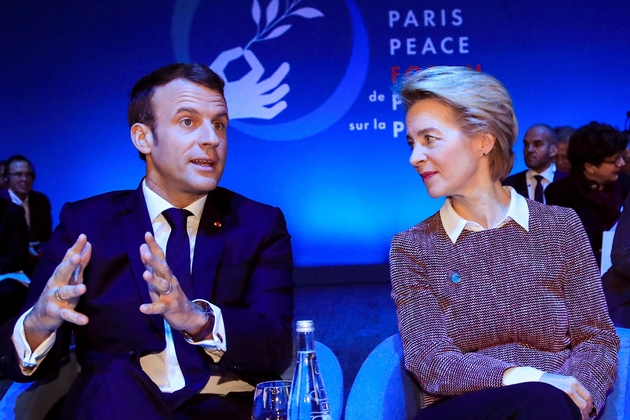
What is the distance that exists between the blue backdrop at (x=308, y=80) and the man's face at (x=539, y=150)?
1.41 m

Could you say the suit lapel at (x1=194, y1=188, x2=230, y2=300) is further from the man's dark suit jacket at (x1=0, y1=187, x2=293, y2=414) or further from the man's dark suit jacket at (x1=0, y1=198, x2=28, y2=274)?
the man's dark suit jacket at (x1=0, y1=198, x2=28, y2=274)

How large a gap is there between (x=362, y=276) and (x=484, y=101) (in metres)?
5.54

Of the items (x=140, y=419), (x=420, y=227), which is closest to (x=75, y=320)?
(x=140, y=419)

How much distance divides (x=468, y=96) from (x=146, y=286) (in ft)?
3.52

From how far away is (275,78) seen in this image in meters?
7.60

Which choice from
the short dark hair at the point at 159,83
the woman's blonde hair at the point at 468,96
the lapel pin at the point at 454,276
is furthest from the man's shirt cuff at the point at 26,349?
the woman's blonde hair at the point at 468,96

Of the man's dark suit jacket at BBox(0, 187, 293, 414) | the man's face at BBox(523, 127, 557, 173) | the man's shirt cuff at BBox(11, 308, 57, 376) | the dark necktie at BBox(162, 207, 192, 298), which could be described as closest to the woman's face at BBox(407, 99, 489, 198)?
the man's dark suit jacket at BBox(0, 187, 293, 414)

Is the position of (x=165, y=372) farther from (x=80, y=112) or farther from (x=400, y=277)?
(x=80, y=112)

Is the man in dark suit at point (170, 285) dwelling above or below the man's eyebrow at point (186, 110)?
below

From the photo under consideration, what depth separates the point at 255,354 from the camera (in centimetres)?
195

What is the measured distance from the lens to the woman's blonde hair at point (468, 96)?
2.10 meters

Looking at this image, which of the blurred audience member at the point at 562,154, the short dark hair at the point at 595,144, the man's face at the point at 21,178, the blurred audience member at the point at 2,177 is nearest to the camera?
the short dark hair at the point at 595,144

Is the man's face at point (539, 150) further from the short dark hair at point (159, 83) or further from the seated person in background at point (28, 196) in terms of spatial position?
the seated person in background at point (28, 196)

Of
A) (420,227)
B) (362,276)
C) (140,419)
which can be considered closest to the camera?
(140,419)
